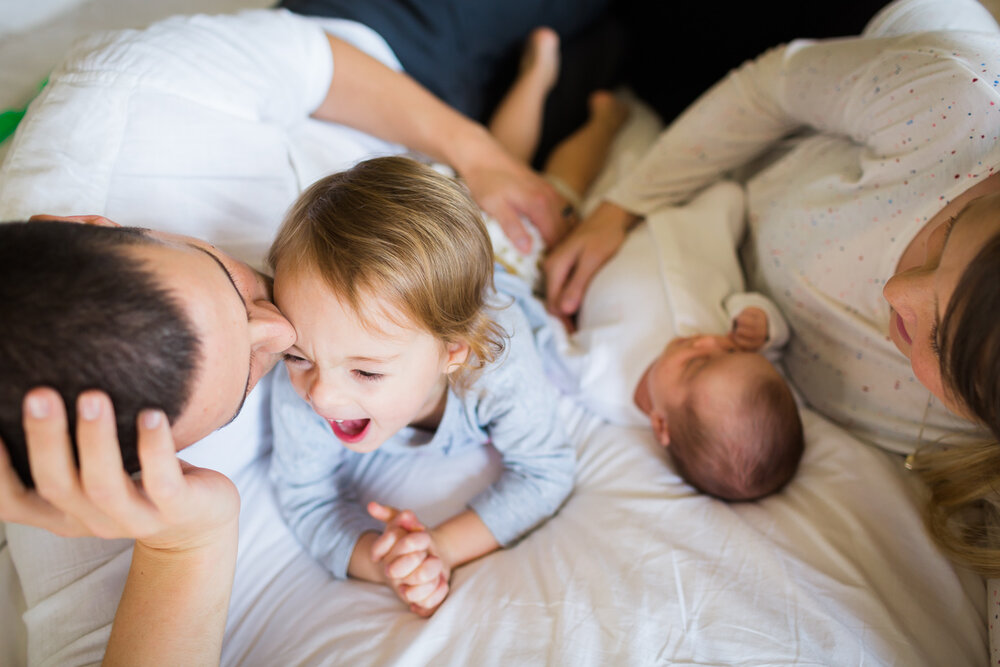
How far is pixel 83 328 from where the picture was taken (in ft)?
1.57

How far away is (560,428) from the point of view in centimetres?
103

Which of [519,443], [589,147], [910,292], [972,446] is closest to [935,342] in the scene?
[910,292]

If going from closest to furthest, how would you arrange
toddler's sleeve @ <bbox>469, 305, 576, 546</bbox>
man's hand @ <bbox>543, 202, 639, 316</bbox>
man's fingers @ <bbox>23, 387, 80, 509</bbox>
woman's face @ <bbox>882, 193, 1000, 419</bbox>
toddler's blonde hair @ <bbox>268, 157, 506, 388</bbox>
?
man's fingers @ <bbox>23, 387, 80, 509</bbox> < woman's face @ <bbox>882, 193, 1000, 419</bbox> < toddler's blonde hair @ <bbox>268, 157, 506, 388</bbox> < toddler's sleeve @ <bbox>469, 305, 576, 546</bbox> < man's hand @ <bbox>543, 202, 639, 316</bbox>

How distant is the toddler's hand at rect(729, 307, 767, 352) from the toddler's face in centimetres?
55

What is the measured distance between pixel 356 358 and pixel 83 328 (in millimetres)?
314

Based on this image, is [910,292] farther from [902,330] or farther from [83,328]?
[83,328]

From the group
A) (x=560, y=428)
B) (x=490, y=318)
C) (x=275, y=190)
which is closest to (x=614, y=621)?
(x=560, y=428)

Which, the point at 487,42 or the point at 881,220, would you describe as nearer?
the point at 881,220

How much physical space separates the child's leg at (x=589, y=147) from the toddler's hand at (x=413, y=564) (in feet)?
3.11

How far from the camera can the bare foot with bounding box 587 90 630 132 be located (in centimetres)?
161

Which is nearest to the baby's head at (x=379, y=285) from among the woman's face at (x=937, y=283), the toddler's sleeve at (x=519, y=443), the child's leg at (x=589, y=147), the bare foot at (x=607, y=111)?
the toddler's sleeve at (x=519, y=443)

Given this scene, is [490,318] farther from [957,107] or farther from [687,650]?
[957,107]

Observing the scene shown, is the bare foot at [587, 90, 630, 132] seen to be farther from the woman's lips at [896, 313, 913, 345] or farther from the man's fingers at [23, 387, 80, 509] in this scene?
the man's fingers at [23, 387, 80, 509]

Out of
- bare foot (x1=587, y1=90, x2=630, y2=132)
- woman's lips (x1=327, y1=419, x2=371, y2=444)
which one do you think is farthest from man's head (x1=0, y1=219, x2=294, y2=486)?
bare foot (x1=587, y1=90, x2=630, y2=132)
